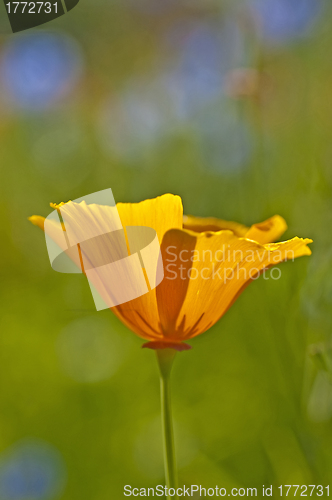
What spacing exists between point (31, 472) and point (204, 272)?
0.39 meters

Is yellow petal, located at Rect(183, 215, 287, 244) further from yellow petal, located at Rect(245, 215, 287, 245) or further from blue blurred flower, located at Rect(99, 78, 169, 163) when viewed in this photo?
blue blurred flower, located at Rect(99, 78, 169, 163)

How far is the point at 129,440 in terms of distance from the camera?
546mm

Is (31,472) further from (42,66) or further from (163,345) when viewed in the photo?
(42,66)

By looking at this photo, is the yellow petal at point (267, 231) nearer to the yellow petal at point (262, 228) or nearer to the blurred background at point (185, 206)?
the yellow petal at point (262, 228)

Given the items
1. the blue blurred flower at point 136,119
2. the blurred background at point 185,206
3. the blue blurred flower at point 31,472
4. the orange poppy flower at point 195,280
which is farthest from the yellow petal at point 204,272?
the blue blurred flower at point 136,119

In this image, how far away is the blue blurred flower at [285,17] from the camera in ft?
1.78

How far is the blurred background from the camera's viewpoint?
483 mm

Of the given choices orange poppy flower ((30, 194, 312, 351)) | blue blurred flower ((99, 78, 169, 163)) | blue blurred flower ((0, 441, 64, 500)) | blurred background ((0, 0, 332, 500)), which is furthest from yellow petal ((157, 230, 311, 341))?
blue blurred flower ((99, 78, 169, 163))

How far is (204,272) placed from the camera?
0.86 feet

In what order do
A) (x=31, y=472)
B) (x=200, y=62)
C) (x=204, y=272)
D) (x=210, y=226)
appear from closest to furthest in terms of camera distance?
(x=204, y=272), (x=210, y=226), (x=31, y=472), (x=200, y=62)

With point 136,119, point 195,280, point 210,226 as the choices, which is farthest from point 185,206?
point 195,280

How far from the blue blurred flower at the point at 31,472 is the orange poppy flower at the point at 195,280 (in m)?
0.31

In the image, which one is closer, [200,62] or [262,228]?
[262,228]

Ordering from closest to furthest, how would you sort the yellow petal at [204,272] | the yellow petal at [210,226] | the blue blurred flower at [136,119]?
the yellow petal at [204,272], the yellow petal at [210,226], the blue blurred flower at [136,119]
